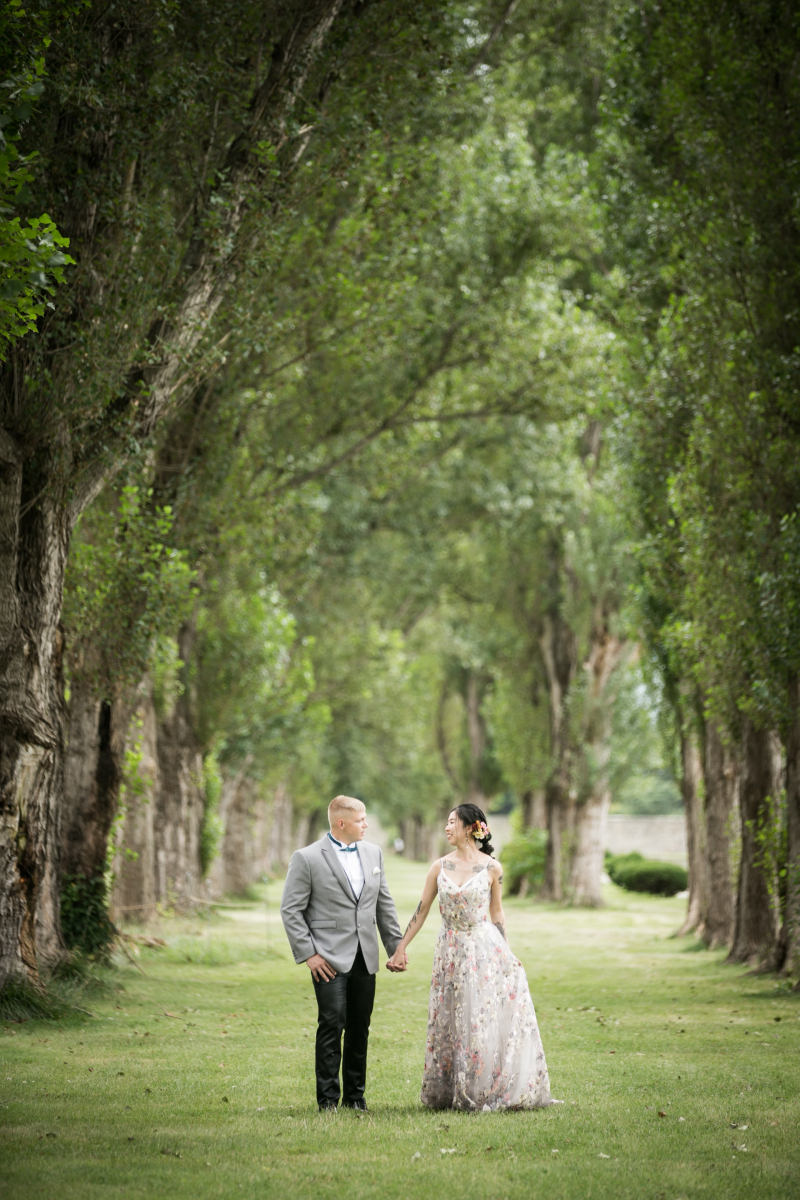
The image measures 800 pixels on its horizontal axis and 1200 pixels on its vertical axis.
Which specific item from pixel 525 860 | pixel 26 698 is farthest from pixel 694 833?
pixel 26 698

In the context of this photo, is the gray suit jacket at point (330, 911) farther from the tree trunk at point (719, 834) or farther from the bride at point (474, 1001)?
the tree trunk at point (719, 834)

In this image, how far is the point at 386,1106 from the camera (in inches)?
275

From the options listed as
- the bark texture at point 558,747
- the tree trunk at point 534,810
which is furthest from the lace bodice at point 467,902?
the tree trunk at point 534,810

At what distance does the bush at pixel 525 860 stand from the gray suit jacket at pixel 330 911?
26.8 metres

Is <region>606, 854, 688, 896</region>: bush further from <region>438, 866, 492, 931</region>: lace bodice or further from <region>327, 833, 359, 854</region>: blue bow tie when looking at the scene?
<region>327, 833, 359, 854</region>: blue bow tie

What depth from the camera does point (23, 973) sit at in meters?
9.85

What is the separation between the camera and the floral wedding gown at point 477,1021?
673cm

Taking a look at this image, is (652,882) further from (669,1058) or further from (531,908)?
(669,1058)

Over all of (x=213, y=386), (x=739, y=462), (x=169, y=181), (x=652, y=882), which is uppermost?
(x=169, y=181)

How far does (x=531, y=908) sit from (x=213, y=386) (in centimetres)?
1860

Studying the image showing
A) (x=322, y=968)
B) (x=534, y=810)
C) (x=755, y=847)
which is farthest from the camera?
(x=534, y=810)

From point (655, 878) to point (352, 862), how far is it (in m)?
31.7

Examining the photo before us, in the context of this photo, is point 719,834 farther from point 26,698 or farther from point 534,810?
point 534,810

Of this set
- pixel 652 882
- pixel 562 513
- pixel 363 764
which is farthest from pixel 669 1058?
pixel 363 764
